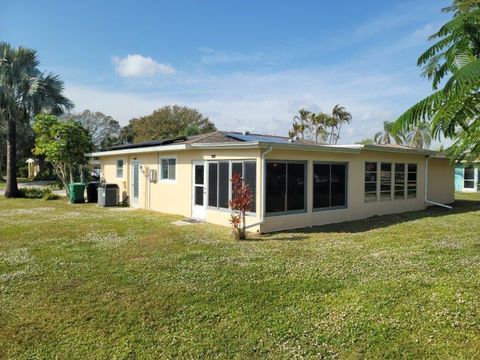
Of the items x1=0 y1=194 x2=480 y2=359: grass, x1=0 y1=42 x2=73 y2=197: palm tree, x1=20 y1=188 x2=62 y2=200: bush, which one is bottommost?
x1=0 y1=194 x2=480 y2=359: grass

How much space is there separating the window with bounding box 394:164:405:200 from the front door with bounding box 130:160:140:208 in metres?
11.5

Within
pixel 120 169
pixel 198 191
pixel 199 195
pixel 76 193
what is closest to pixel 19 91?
pixel 76 193

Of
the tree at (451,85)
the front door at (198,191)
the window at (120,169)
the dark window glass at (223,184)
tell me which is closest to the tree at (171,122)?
the window at (120,169)

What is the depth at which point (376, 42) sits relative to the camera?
1280 centimetres

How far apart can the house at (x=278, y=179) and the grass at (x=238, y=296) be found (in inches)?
61.2

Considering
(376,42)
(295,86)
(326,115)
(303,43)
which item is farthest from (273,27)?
(326,115)

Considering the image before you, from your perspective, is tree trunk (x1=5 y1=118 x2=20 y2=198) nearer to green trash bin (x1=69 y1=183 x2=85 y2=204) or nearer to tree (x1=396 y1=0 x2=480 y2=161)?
green trash bin (x1=69 y1=183 x2=85 y2=204)

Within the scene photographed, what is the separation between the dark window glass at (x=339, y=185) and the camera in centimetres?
1233

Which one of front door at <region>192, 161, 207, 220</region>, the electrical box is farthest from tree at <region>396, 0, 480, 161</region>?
the electrical box

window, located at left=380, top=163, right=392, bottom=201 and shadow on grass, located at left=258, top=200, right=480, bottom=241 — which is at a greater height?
window, located at left=380, top=163, right=392, bottom=201

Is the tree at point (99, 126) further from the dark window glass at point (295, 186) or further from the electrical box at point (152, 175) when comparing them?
the dark window glass at point (295, 186)

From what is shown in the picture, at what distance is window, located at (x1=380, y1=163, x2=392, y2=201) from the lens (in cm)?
1443

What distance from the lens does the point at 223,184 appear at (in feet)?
37.5

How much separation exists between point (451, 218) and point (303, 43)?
29.7ft
